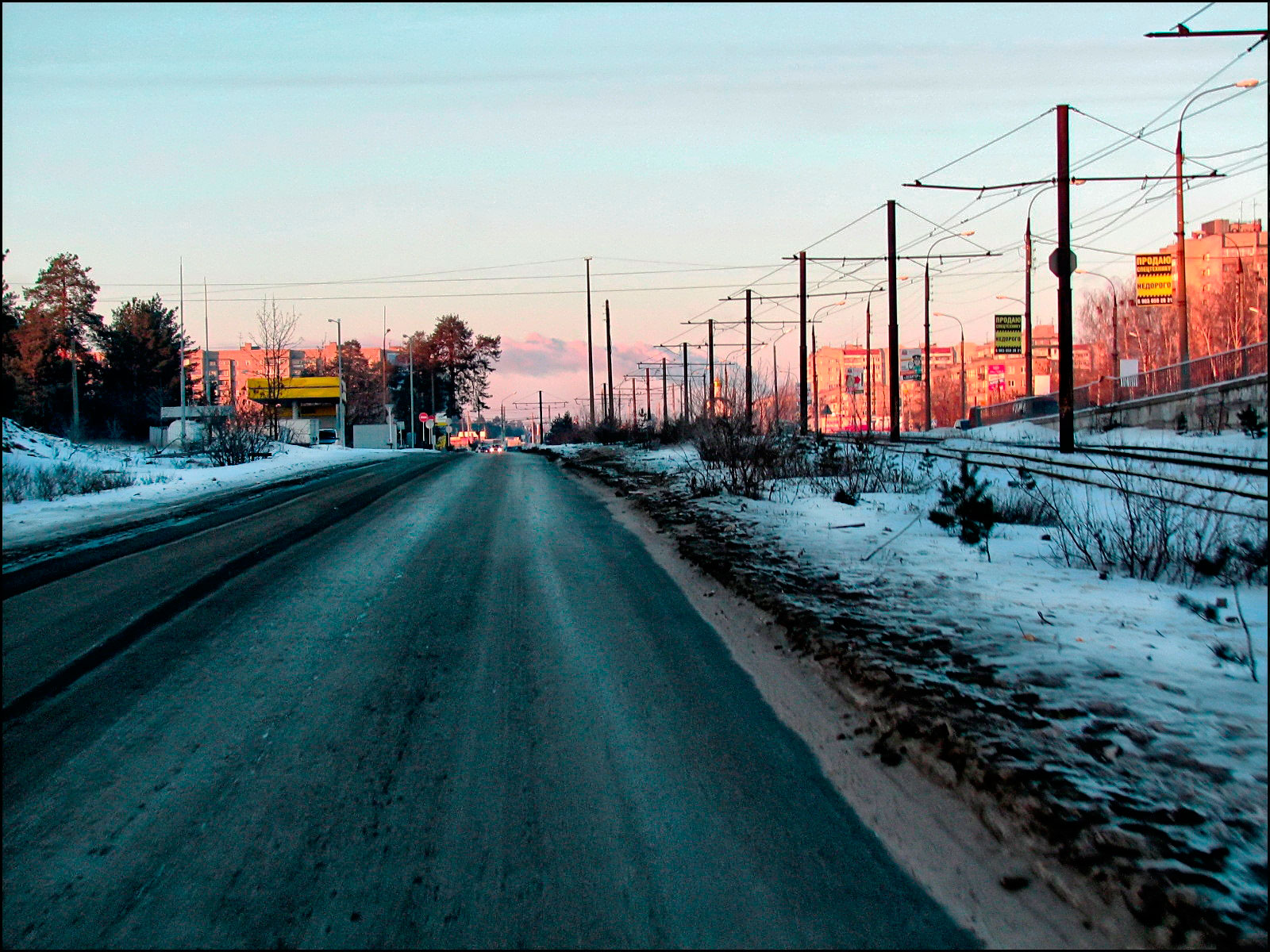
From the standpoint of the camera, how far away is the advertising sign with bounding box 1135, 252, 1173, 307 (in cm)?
3516

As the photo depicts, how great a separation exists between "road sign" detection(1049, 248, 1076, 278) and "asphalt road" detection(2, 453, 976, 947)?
18.8 metres

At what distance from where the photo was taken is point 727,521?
39.9ft

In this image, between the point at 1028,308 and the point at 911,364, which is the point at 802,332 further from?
the point at 911,364

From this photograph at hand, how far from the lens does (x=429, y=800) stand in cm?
378

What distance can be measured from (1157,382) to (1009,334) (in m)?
26.1

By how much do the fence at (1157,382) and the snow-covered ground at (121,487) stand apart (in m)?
20.7

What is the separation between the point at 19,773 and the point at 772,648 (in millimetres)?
4071

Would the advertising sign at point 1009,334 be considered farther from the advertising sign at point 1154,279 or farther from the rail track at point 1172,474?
the rail track at point 1172,474

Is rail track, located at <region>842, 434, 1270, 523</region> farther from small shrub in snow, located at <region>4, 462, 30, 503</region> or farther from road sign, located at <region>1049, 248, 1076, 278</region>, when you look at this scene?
small shrub in snow, located at <region>4, 462, 30, 503</region>

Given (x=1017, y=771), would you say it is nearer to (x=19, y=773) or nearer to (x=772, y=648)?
(x=772, y=648)

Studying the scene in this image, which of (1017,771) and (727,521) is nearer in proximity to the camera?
(1017,771)

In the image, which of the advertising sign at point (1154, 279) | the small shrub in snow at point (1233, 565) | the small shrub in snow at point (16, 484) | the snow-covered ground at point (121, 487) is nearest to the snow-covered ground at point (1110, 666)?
the small shrub in snow at point (1233, 565)

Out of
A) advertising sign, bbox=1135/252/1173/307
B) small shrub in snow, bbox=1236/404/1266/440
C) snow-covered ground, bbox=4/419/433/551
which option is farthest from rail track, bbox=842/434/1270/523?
advertising sign, bbox=1135/252/1173/307

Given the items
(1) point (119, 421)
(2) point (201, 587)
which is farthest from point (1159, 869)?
(1) point (119, 421)
